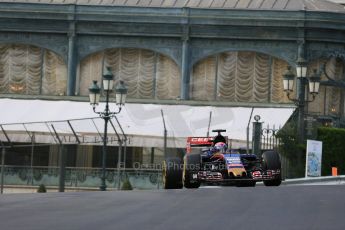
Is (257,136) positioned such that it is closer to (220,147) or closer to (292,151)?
(292,151)

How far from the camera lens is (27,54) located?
57156 millimetres

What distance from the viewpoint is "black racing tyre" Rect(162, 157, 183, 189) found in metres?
26.6

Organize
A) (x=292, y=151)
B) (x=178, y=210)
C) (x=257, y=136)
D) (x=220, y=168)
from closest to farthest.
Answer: (x=178, y=210) < (x=220, y=168) < (x=257, y=136) < (x=292, y=151)

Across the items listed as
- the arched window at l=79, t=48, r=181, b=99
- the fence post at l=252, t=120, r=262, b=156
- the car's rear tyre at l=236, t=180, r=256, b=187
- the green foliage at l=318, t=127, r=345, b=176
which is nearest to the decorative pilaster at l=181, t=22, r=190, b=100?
the arched window at l=79, t=48, r=181, b=99

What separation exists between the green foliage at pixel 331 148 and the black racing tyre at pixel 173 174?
16.9 meters

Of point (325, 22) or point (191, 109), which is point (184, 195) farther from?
point (325, 22)

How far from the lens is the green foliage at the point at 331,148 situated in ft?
141

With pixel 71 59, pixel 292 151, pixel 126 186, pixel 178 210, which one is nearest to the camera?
pixel 178 210

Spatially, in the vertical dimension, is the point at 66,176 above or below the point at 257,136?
below

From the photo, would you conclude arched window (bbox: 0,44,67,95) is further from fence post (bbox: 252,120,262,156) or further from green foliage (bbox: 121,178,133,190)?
fence post (bbox: 252,120,262,156)

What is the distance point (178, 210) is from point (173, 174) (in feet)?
26.8

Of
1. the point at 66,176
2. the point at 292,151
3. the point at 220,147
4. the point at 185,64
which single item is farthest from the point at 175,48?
the point at 220,147

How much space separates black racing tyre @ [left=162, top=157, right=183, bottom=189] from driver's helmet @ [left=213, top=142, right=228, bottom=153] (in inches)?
35.3

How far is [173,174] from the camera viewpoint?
2666 centimetres
